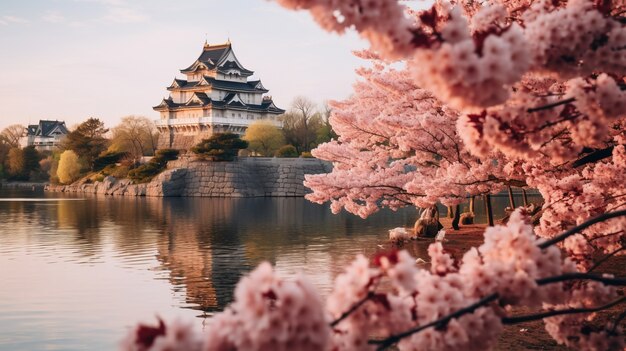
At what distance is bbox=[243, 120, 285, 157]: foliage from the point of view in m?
74.6

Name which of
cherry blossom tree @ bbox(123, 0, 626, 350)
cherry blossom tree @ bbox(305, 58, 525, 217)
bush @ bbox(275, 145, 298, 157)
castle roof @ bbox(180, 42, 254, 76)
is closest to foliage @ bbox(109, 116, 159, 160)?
castle roof @ bbox(180, 42, 254, 76)

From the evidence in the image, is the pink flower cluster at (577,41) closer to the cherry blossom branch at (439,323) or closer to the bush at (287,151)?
the cherry blossom branch at (439,323)

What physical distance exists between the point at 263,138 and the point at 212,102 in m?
8.07

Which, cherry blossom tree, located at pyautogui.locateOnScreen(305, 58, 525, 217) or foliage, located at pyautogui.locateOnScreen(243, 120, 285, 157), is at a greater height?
foliage, located at pyautogui.locateOnScreen(243, 120, 285, 157)

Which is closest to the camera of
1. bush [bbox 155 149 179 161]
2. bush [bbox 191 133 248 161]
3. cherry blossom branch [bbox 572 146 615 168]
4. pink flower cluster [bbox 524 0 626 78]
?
pink flower cluster [bbox 524 0 626 78]

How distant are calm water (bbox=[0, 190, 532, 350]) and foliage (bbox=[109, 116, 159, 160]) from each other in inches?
1843

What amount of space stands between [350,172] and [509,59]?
16.3 meters

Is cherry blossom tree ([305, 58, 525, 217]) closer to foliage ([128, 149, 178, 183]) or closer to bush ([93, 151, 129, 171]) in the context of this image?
foliage ([128, 149, 178, 183])

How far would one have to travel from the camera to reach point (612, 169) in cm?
858

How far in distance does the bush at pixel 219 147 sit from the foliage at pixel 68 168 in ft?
61.2

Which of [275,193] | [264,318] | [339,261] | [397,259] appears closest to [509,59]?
[397,259]

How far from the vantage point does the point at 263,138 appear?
245 feet

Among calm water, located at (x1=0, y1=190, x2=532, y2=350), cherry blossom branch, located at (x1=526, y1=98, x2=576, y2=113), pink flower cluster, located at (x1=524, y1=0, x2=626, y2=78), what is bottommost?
calm water, located at (x1=0, y1=190, x2=532, y2=350)

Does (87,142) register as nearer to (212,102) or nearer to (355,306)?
(212,102)
